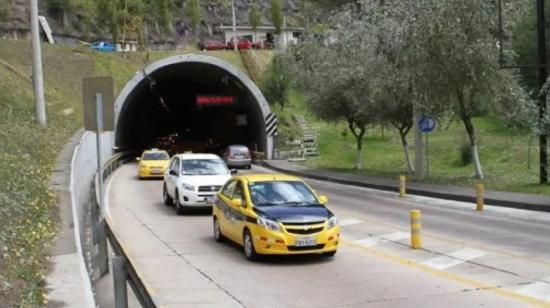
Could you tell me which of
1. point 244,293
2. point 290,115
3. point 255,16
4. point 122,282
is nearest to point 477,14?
point 244,293

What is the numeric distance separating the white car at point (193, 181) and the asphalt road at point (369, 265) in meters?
0.51

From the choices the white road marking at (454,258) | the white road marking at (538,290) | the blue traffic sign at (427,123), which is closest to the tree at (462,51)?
the blue traffic sign at (427,123)

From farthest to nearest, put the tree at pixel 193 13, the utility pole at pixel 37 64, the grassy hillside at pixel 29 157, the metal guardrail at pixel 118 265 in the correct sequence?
1. the tree at pixel 193 13
2. the utility pole at pixel 37 64
3. the grassy hillside at pixel 29 157
4. the metal guardrail at pixel 118 265

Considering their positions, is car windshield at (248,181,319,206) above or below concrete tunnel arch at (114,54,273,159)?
below

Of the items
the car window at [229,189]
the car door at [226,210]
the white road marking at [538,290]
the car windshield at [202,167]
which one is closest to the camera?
the white road marking at [538,290]

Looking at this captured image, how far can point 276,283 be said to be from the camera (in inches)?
454

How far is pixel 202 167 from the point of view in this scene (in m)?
22.8

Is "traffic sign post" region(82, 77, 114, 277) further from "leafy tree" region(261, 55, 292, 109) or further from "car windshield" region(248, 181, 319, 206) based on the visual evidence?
"leafy tree" region(261, 55, 292, 109)

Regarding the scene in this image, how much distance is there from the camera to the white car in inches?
824

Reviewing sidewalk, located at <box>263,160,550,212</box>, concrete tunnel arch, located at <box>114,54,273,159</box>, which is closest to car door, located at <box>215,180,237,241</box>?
sidewalk, located at <box>263,160,550,212</box>

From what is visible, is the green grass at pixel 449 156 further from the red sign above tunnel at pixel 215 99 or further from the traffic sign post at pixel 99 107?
the traffic sign post at pixel 99 107

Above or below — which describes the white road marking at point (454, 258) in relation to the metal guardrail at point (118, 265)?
below

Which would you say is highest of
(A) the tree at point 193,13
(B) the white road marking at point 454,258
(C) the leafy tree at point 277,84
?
(A) the tree at point 193,13

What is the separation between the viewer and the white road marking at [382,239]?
15.6 meters
